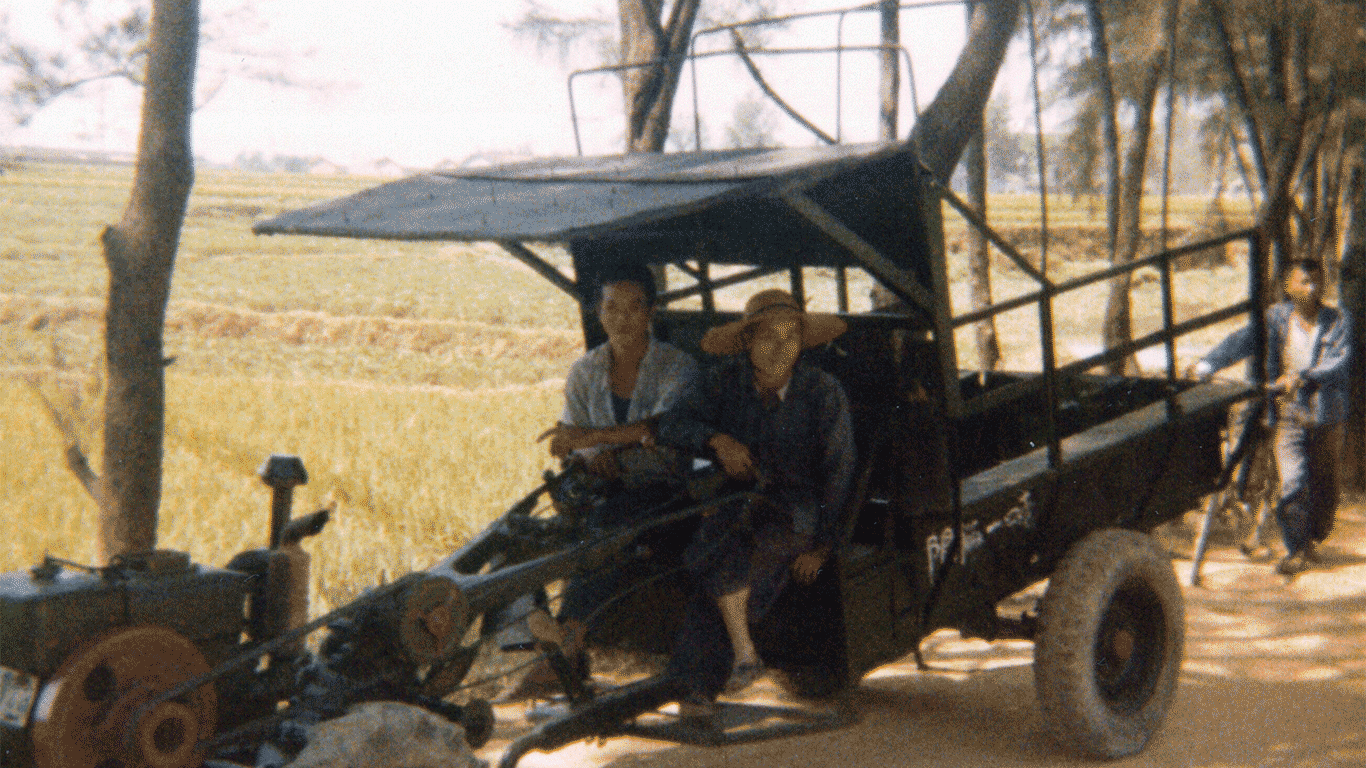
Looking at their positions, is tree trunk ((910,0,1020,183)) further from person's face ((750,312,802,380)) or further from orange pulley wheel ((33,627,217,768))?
orange pulley wheel ((33,627,217,768))

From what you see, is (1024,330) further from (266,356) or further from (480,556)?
(480,556)

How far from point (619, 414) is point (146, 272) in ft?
6.84

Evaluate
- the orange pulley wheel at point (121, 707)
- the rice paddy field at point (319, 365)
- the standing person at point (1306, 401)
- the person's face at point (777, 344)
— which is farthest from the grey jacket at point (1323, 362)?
the orange pulley wheel at point (121, 707)

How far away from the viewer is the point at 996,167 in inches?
2911

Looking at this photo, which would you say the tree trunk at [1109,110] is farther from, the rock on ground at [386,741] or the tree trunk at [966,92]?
the rock on ground at [386,741]

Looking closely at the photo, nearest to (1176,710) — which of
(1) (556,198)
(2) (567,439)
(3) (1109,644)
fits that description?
Answer: (3) (1109,644)

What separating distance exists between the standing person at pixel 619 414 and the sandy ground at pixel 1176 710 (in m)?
0.91

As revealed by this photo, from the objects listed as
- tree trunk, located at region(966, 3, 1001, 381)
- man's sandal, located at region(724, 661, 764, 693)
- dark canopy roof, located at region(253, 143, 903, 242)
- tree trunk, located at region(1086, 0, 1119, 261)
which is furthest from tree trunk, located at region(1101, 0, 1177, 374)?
man's sandal, located at region(724, 661, 764, 693)

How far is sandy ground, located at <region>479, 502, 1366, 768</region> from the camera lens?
191 inches

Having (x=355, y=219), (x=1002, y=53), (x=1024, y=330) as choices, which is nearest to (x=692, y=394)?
(x=355, y=219)

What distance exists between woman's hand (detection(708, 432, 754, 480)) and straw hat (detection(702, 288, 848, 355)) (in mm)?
403

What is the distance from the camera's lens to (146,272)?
5.26 metres

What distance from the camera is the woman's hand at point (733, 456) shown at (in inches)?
162

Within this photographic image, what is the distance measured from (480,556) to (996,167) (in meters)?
73.3
